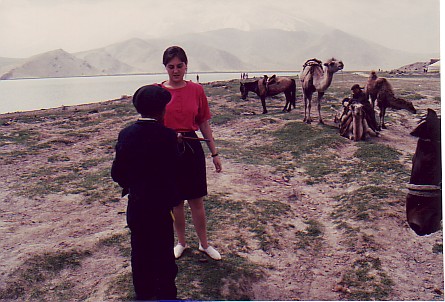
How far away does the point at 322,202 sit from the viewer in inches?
218

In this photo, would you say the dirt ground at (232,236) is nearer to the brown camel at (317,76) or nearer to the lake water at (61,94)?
the brown camel at (317,76)

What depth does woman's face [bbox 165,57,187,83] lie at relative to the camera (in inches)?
114

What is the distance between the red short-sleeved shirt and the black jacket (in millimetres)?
696

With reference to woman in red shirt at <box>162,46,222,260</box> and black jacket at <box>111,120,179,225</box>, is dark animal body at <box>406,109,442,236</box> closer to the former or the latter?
black jacket at <box>111,120,179,225</box>

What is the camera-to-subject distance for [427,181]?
215 centimetres

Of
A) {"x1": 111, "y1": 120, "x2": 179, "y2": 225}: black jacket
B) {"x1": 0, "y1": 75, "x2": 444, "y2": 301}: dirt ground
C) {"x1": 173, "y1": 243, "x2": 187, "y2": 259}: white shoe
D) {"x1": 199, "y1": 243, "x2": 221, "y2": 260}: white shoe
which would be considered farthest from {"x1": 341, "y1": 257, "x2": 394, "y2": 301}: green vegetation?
{"x1": 111, "y1": 120, "x2": 179, "y2": 225}: black jacket

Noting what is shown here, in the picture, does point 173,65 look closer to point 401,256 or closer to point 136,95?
point 136,95

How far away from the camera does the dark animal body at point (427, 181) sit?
2.13 meters

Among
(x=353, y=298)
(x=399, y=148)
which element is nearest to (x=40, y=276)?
(x=353, y=298)

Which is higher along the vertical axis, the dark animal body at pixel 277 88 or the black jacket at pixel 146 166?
the dark animal body at pixel 277 88

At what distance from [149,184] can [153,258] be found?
517mm

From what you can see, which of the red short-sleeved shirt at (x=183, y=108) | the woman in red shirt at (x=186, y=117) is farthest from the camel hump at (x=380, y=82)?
the red short-sleeved shirt at (x=183, y=108)

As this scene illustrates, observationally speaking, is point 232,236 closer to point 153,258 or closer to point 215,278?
point 215,278

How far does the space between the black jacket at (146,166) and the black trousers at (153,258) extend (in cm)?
9
